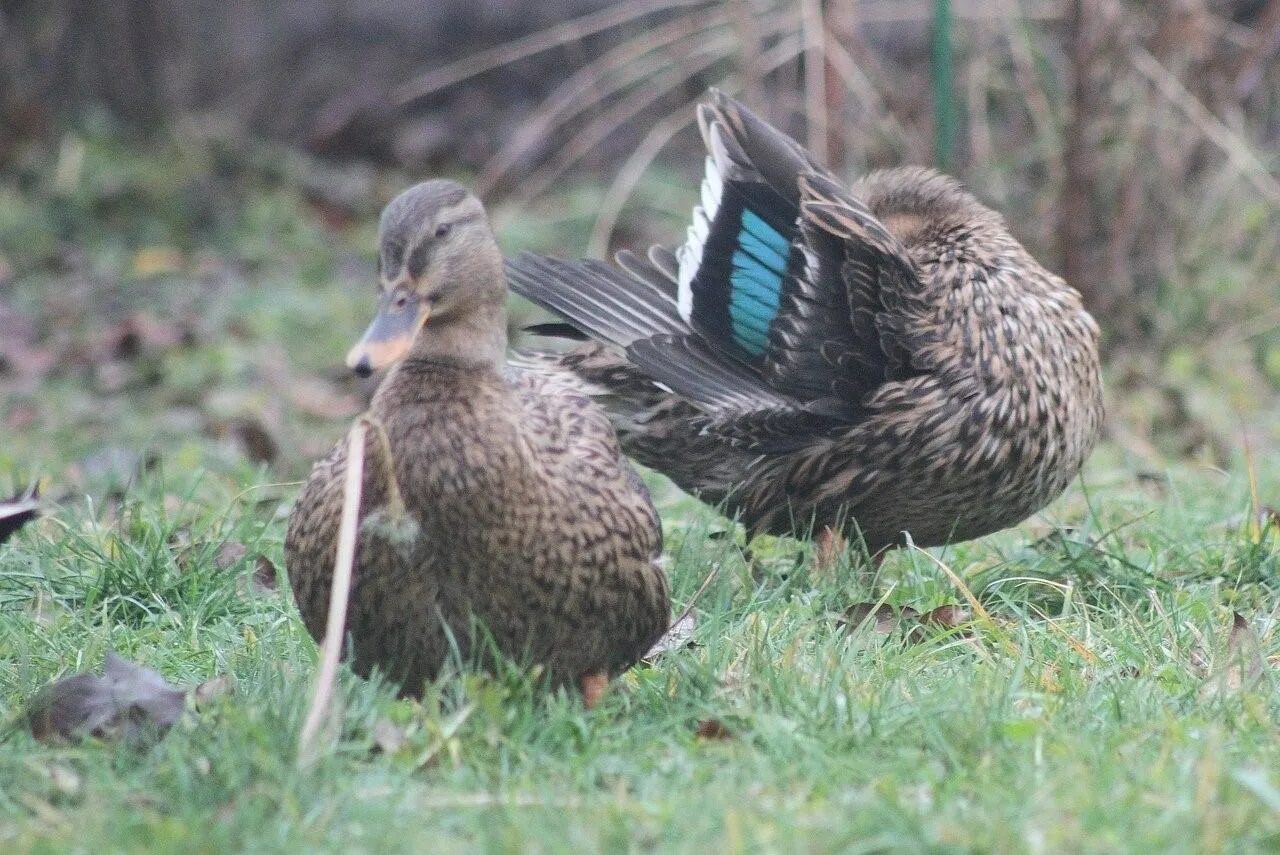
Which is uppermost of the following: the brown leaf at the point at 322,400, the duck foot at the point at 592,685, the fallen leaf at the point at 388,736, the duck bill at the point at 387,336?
the duck bill at the point at 387,336

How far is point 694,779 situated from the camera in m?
3.01

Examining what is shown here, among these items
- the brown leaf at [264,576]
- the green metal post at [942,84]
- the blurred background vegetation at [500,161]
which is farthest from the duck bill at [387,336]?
the green metal post at [942,84]

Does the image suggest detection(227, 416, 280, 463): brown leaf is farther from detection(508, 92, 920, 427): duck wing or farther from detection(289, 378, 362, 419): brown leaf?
detection(508, 92, 920, 427): duck wing

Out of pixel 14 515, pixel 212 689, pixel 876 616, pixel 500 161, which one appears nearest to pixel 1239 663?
pixel 876 616

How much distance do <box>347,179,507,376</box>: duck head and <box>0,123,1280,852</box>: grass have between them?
22.7 inches

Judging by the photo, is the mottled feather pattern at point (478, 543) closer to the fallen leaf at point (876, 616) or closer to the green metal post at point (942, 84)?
the fallen leaf at point (876, 616)

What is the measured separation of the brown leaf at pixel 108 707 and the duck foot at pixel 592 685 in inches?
27.3

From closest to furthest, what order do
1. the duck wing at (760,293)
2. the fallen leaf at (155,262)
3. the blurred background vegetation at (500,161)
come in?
the duck wing at (760,293) → the blurred background vegetation at (500,161) → the fallen leaf at (155,262)

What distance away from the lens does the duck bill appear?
9.59 ft

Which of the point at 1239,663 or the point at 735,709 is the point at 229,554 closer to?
the point at 735,709

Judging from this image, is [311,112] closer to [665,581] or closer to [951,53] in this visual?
[951,53]

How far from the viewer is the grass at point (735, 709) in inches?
107

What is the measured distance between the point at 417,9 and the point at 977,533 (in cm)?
711

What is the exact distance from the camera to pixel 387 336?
3023 millimetres
